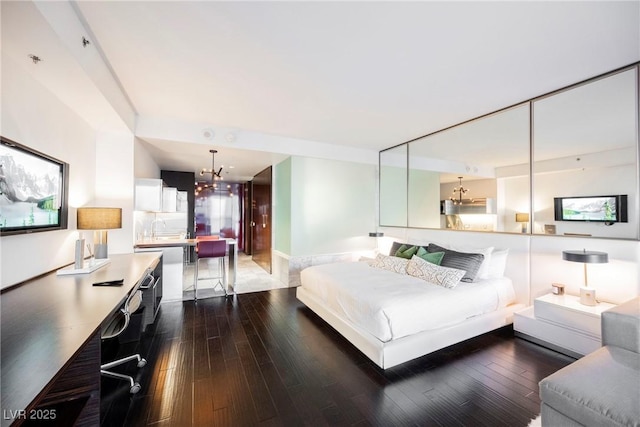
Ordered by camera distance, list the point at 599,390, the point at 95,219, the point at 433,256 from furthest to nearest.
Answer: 1. the point at 433,256
2. the point at 95,219
3. the point at 599,390

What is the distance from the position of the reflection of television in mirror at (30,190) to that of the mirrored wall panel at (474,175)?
5094 mm

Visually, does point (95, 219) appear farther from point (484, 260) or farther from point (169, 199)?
point (484, 260)

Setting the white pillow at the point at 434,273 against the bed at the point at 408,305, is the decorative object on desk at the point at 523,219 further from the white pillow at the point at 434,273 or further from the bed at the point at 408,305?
the white pillow at the point at 434,273

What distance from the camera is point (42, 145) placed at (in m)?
2.12

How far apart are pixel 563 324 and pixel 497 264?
0.90 metres

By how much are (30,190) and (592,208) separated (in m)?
5.45

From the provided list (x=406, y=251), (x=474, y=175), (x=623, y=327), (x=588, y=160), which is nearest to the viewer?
(x=623, y=327)

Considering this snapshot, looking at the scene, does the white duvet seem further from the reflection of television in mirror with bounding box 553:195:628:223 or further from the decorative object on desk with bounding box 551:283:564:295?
the reflection of television in mirror with bounding box 553:195:628:223

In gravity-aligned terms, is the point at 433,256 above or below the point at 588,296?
above

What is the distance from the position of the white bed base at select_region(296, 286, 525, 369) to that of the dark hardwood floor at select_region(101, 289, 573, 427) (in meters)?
0.09

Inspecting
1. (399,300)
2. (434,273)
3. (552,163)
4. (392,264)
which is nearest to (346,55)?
(399,300)

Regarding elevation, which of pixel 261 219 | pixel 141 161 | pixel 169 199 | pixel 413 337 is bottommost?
pixel 413 337

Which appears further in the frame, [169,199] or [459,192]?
[169,199]

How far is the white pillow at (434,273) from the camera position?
9.23 feet
